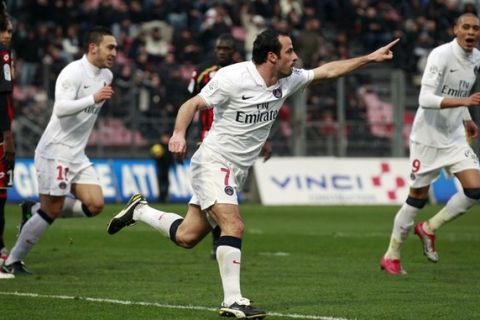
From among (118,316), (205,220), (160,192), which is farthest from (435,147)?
(160,192)

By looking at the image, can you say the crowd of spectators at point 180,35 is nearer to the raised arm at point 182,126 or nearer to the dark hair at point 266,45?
the dark hair at point 266,45

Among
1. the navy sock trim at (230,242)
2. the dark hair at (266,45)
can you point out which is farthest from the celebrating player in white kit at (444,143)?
the navy sock trim at (230,242)

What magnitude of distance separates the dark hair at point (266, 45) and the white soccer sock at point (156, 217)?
69.3 inches

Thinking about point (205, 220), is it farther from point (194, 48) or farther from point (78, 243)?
point (194, 48)

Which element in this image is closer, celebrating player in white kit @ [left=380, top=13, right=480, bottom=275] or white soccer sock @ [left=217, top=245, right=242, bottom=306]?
white soccer sock @ [left=217, top=245, right=242, bottom=306]

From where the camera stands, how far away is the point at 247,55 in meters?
31.8

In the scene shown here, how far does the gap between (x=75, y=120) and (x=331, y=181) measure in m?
15.8

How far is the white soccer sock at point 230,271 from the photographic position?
953cm

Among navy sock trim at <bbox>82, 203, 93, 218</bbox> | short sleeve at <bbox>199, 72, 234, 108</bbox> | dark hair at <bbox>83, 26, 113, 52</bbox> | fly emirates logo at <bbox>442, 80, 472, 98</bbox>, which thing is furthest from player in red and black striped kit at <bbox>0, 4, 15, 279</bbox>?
fly emirates logo at <bbox>442, 80, 472, 98</bbox>

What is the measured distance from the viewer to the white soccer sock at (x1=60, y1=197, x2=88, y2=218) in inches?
567

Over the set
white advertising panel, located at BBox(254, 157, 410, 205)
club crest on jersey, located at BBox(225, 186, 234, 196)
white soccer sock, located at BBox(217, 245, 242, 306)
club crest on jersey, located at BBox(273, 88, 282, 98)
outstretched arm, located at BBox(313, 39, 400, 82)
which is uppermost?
outstretched arm, located at BBox(313, 39, 400, 82)

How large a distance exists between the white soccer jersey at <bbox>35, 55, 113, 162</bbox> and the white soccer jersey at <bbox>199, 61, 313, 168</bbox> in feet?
12.1

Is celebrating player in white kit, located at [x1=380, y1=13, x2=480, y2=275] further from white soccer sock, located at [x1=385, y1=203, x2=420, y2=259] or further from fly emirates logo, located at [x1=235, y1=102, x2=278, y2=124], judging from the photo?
fly emirates logo, located at [x1=235, y1=102, x2=278, y2=124]

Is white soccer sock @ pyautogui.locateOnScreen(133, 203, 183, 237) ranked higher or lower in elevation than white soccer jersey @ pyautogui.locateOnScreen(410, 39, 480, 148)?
lower
